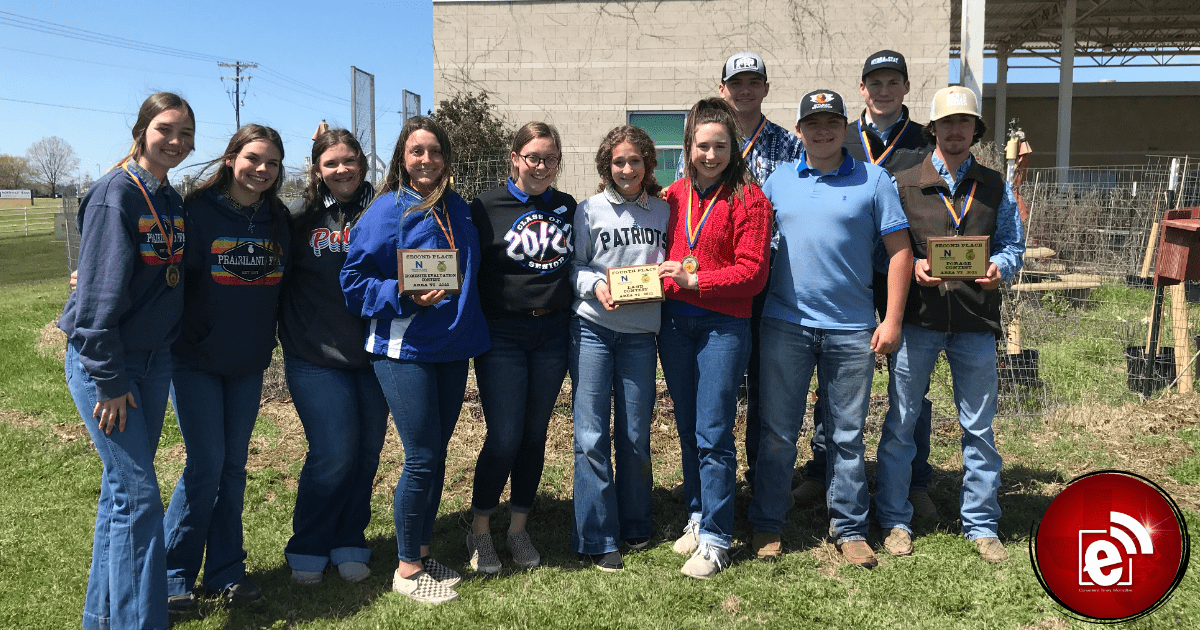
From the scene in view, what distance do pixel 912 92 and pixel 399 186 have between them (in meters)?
13.0

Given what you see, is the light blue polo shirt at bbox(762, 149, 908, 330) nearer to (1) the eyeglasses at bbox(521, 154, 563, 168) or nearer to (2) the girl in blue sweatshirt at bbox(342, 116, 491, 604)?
(1) the eyeglasses at bbox(521, 154, 563, 168)

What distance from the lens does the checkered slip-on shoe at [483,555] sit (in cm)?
377

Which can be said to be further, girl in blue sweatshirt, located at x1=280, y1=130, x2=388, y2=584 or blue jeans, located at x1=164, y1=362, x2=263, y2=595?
girl in blue sweatshirt, located at x1=280, y1=130, x2=388, y2=584

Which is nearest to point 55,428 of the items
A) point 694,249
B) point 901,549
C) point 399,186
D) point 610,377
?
point 399,186

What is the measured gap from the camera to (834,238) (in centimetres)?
358

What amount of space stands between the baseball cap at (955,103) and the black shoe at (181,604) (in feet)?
13.3

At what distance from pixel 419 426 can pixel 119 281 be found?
1278mm

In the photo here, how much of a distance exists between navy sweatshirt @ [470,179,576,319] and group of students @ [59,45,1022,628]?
0.01 meters

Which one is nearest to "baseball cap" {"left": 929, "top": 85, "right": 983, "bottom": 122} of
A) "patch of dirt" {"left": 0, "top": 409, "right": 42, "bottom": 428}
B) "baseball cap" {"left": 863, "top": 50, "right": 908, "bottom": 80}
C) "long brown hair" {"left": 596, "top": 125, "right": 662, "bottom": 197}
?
"baseball cap" {"left": 863, "top": 50, "right": 908, "bottom": 80}

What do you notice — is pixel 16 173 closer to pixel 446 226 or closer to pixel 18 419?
pixel 18 419

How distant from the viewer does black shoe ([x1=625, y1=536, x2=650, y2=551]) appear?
399 centimetres

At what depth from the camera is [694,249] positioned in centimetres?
361

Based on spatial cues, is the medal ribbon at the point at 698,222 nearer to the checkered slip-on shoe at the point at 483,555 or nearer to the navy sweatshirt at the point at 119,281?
the checkered slip-on shoe at the point at 483,555

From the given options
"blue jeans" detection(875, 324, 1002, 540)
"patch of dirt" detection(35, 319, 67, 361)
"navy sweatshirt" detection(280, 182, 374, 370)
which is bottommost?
"patch of dirt" detection(35, 319, 67, 361)
